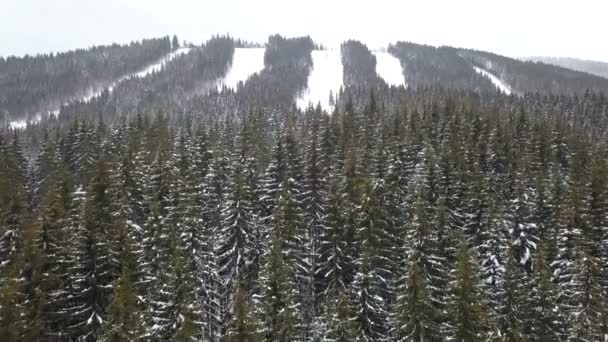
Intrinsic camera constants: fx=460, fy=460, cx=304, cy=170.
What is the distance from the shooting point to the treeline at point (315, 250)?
87.5 feet

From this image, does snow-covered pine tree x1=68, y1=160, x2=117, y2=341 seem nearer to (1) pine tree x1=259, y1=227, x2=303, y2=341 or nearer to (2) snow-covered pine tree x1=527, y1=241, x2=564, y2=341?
(1) pine tree x1=259, y1=227, x2=303, y2=341

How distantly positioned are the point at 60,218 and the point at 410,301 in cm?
2624

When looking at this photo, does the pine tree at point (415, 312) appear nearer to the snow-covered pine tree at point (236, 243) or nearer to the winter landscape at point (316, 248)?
the winter landscape at point (316, 248)

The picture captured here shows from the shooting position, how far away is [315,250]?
A: 42.8 m

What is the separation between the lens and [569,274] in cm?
3556

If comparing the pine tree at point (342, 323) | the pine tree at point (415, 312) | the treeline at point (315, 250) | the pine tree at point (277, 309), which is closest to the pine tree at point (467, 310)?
the treeline at point (315, 250)

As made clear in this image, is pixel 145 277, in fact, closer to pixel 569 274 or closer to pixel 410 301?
pixel 410 301

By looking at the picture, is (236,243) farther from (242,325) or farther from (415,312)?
(415,312)

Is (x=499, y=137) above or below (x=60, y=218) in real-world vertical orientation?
above

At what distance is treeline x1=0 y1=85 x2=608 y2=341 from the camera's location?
87.5 feet

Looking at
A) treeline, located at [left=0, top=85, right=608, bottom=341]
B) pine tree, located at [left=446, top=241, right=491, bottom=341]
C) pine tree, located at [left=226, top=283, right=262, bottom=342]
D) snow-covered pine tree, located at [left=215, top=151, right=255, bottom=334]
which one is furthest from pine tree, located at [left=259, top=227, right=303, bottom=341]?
snow-covered pine tree, located at [left=215, top=151, right=255, bottom=334]

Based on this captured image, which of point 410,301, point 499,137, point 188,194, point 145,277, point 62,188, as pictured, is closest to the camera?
point 410,301

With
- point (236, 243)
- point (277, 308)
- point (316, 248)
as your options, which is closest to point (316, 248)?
point (316, 248)

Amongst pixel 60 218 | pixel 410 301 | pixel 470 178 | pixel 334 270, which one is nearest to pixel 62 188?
pixel 60 218
